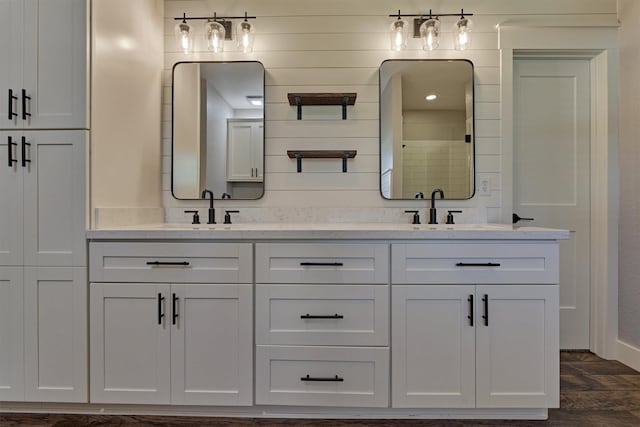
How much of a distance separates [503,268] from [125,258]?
5.60 ft

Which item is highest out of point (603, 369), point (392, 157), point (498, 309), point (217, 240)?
point (392, 157)

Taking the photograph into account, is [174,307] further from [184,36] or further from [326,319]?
[184,36]

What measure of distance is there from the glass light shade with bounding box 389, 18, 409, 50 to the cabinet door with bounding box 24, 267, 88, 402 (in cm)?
211

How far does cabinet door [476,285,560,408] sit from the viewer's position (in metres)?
1.60

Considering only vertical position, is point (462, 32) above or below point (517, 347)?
above

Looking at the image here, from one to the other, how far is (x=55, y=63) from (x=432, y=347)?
2155 mm

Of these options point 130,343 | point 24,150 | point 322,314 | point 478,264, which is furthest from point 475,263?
point 24,150

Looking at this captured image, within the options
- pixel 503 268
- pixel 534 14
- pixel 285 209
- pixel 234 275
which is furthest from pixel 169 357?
pixel 534 14

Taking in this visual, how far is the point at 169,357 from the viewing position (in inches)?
64.4

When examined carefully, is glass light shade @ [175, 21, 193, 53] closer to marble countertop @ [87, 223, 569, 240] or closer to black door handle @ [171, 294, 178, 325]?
marble countertop @ [87, 223, 569, 240]

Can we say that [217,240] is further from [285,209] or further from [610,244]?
[610,244]

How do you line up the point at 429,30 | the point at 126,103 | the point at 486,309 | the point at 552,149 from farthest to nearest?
the point at 552,149, the point at 429,30, the point at 126,103, the point at 486,309

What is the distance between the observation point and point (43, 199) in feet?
5.44

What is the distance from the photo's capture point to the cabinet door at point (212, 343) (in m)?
1.63
